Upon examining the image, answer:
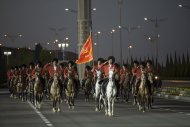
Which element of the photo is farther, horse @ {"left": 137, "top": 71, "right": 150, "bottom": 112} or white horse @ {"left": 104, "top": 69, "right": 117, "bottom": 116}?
horse @ {"left": 137, "top": 71, "right": 150, "bottom": 112}

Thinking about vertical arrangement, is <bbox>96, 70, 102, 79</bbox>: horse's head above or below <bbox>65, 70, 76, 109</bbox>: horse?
above

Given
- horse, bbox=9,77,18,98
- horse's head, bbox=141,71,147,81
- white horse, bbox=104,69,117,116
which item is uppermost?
horse, bbox=9,77,18,98

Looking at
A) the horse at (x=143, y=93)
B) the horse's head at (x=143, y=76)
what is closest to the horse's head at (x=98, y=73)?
the horse's head at (x=143, y=76)

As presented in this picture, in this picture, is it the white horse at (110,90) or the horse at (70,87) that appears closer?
the white horse at (110,90)

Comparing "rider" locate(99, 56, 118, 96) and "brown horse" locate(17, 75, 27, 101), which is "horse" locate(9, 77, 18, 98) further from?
"rider" locate(99, 56, 118, 96)

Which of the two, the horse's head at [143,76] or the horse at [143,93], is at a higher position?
the horse's head at [143,76]

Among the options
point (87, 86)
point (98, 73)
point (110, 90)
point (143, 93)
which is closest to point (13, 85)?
point (87, 86)

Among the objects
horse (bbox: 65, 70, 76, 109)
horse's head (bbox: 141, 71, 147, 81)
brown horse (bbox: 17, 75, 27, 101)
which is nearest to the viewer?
horse's head (bbox: 141, 71, 147, 81)

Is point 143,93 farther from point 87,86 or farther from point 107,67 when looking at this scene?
point 87,86

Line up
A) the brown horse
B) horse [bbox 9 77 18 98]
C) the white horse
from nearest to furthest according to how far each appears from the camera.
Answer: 1. the white horse
2. the brown horse
3. horse [bbox 9 77 18 98]

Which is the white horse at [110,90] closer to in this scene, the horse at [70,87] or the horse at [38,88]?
the horse at [70,87]

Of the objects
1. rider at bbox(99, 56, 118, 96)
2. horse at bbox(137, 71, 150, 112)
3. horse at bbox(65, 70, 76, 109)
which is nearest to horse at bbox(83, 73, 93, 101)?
horse at bbox(65, 70, 76, 109)

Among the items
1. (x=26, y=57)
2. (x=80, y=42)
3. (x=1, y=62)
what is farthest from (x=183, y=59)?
(x=26, y=57)

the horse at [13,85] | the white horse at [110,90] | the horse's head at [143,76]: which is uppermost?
the horse at [13,85]
